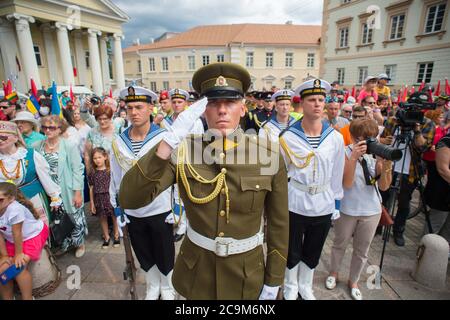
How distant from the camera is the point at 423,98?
3102mm

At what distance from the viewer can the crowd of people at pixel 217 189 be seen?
5.62 ft

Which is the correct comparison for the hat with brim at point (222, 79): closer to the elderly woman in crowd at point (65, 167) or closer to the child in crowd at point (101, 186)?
the elderly woman in crowd at point (65, 167)

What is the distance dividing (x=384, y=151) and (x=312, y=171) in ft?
2.28

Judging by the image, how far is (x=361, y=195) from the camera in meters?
2.96

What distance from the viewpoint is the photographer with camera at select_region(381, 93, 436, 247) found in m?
3.01

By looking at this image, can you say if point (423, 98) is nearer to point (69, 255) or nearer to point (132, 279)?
point (132, 279)

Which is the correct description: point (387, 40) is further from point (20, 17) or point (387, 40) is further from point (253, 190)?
point (20, 17)

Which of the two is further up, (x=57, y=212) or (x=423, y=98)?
(x=423, y=98)

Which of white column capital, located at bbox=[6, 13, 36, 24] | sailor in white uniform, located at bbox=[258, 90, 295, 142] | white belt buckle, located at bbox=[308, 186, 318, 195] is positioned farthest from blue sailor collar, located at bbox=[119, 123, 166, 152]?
white column capital, located at bbox=[6, 13, 36, 24]

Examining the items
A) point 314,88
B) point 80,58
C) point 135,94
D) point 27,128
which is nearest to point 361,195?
point 314,88

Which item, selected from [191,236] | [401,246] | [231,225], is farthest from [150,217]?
[401,246]

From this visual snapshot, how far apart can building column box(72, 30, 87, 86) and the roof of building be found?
50.4ft

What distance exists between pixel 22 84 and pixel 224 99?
28639mm

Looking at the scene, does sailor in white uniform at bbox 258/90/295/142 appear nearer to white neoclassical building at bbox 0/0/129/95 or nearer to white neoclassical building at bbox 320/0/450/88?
white neoclassical building at bbox 320/0/450/88
